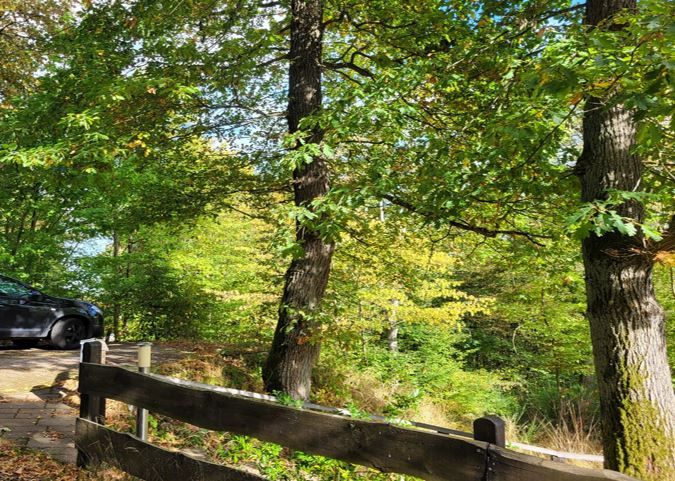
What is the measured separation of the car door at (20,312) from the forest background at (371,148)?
7.55ft

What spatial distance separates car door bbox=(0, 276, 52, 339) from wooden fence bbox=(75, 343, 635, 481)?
268 inches

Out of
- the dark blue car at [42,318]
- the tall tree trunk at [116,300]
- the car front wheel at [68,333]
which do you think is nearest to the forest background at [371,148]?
the tall tree trunk at [116,300]

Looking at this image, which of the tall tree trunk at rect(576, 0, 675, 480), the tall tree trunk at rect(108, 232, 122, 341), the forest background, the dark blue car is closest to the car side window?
the dark blue car

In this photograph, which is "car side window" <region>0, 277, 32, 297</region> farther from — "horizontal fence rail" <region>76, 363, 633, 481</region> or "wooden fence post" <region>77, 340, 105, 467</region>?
"horizontal fence rail" <region>76, 363, 633, 481</region>

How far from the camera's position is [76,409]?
21.4ft

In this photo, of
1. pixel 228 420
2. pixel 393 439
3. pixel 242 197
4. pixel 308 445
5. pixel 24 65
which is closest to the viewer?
pixel 393 439

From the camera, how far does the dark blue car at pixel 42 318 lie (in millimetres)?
10078

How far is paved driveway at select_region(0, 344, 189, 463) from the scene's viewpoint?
5210 mm

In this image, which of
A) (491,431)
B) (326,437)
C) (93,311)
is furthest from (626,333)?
(93,311)

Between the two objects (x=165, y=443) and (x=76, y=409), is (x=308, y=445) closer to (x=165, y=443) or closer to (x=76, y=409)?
(x=165, y=443)

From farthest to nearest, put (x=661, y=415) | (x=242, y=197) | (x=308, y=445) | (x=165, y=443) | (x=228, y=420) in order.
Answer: (x=242, y=197), (x=165, y=443), (x=661, y=415), (x=228, y=420), (x=308, y=445)

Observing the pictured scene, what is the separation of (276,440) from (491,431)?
129 cm

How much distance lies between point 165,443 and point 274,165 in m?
4.87

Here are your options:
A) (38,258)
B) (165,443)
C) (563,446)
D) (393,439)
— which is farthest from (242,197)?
(38,258)
